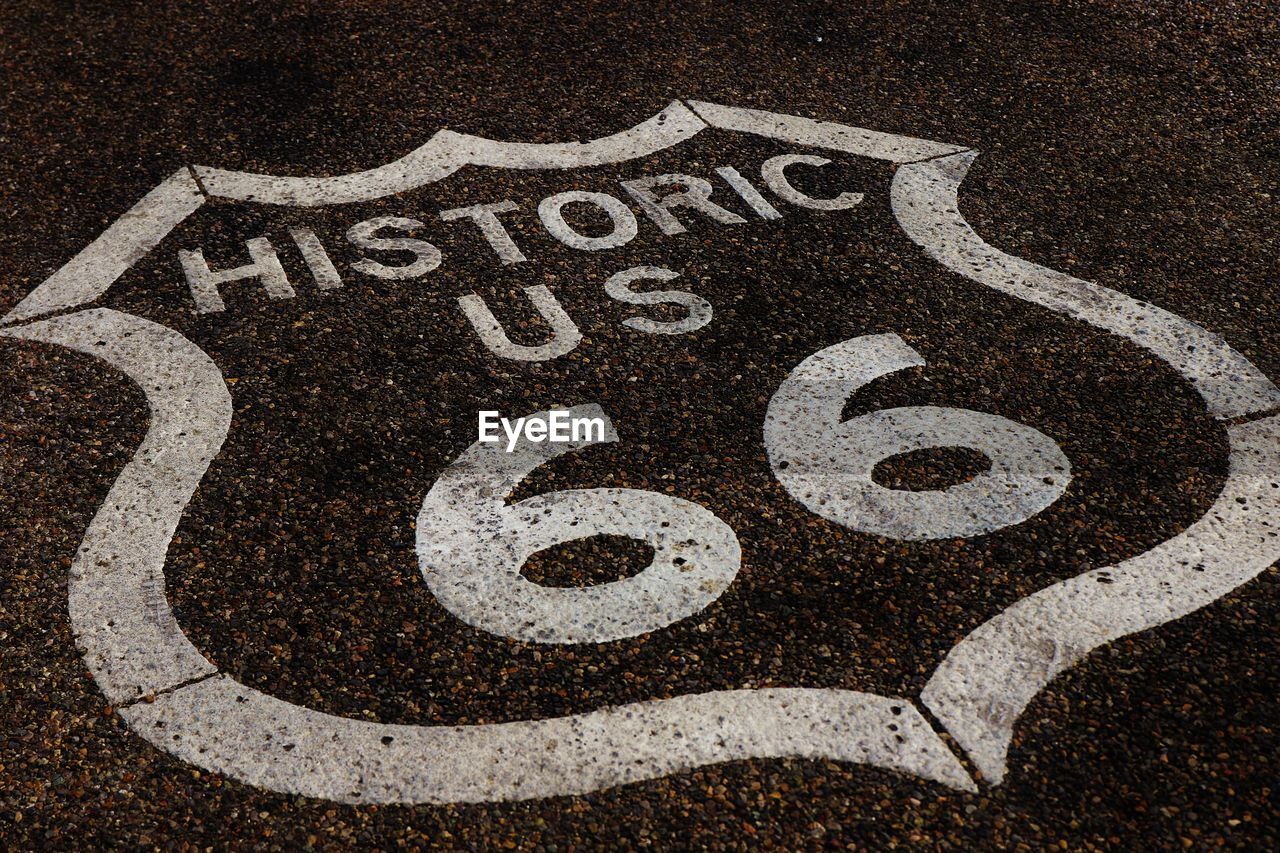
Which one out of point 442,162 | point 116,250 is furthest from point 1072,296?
point 116,250

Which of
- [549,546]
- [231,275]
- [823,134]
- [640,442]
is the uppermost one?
[823,134]

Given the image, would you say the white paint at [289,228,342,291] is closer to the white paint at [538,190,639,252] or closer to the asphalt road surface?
the asphalt road surface

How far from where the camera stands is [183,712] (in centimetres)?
305

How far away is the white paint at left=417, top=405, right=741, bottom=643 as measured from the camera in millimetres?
3305

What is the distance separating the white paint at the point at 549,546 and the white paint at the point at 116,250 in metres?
1.90

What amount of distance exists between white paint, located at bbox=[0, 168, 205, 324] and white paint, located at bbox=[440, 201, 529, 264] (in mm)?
1145

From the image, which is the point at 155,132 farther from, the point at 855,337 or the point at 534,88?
the point at 855,337

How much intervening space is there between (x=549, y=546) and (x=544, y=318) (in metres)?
1.20

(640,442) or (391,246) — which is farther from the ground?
(391,246)

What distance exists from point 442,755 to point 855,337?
223cm

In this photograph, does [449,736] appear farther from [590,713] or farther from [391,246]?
[391,246]

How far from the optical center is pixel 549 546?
353 centimetres

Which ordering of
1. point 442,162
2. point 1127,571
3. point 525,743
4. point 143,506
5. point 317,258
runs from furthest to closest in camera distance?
point 442,162, point 317,258, point 143,506, point 1127,571, point 525,743

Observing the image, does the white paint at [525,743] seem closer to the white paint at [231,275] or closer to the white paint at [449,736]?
the white paint at [449,736]
